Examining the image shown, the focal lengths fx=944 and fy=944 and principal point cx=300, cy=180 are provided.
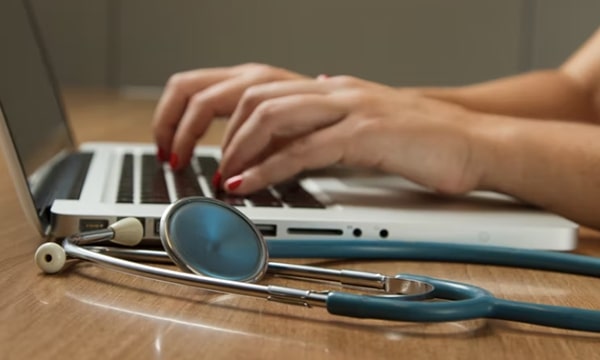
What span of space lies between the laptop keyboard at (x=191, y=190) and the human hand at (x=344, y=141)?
2 centimetres

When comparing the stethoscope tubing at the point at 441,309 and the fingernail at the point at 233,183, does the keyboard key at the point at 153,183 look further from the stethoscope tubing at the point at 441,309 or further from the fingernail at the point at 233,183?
the stethoscope tubing at the point at 441,309

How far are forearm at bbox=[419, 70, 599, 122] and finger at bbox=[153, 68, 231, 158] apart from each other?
0.27 meters

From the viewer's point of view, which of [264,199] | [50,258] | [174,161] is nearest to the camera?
[50,258]

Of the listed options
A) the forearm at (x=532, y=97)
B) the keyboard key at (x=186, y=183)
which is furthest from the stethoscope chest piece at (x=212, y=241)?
the forearm at (x=532, y=97)

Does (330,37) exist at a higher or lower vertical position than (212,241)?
lower

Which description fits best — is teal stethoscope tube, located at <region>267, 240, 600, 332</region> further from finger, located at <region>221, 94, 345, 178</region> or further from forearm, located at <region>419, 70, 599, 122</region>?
forearm, located at <region>419, 70, 599, 122</region>

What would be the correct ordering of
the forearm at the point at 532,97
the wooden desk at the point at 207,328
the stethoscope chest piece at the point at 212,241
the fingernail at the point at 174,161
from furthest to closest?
the forearm at the point at 532,97 < the fingernail at the point at 174,161 < the stethoscope chest piece at the point at 212,241 < the wooden desk at the point at 207,328

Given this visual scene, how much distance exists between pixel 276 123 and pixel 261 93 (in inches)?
1.6

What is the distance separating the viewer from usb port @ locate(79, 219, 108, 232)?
0.62m

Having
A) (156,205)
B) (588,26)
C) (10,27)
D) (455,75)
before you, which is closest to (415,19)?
(455,75)

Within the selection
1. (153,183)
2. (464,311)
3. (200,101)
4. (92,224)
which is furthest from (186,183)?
(464,311)

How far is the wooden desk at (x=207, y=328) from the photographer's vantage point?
1.30 feet

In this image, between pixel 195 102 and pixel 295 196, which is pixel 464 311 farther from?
pixel 195 102

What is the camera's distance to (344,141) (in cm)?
81
